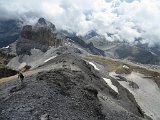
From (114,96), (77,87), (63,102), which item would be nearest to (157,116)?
(114,96)

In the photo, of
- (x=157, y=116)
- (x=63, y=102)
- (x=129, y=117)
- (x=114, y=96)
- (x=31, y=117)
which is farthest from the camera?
(x=157, y=116)

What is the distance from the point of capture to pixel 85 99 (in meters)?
63.1

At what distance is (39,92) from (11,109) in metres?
6.95

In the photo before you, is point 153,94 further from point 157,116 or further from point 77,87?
point 77,87

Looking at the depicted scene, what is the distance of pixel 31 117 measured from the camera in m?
50.7

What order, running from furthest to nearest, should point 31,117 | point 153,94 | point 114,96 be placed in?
point 153,94 → point 114,96 → point 31,117

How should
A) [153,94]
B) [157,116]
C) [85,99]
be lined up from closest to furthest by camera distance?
1. [85,99]
2. [157,116]
3. [153,94]

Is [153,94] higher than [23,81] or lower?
lower

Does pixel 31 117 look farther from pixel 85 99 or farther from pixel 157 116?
pixel 157 116

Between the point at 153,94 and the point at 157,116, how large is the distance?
4359 cm

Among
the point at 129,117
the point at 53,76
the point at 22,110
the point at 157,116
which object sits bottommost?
the point at 157,116

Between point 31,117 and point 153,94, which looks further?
point 153,94

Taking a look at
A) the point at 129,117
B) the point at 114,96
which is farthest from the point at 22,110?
the point at 114,96

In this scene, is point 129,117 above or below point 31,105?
below
